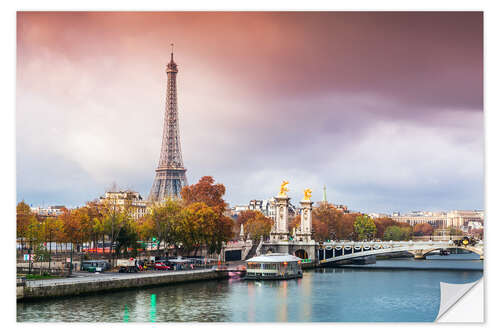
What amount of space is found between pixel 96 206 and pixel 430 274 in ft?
57.3

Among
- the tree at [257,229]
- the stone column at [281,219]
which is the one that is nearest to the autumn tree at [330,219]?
the tree at [257,229]

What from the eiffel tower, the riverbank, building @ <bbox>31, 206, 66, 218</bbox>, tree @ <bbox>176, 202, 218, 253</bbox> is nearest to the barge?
tree @ <bbox>176, 202, 218, 253</bbox>

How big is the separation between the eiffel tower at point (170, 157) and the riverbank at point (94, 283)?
88.4 feet

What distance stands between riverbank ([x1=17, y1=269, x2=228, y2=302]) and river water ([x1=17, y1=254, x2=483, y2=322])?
0.27m

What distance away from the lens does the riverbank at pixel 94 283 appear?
18672 millimetres

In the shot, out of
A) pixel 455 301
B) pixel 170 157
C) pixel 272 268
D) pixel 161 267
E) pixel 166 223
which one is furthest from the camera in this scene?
pixel 170 157

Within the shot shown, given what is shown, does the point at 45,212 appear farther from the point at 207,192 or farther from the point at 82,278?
the point at 82,278

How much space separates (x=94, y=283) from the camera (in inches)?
831

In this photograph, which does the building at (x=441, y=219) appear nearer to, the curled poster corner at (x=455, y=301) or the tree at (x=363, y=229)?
the tree at (x=363, y=229)

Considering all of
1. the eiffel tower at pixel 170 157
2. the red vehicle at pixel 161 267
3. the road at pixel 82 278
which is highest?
the eiffel tower at pixel 170 157

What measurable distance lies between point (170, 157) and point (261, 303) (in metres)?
36.4

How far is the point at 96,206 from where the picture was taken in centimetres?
3584

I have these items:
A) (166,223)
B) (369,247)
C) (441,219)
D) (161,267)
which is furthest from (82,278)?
(441,219)
